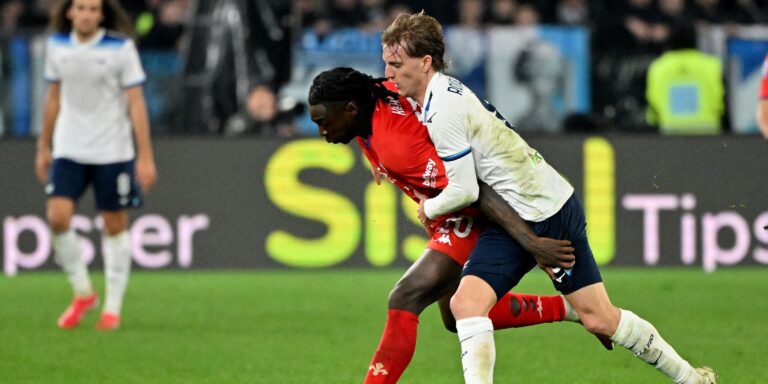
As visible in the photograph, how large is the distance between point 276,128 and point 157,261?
1839 millimetres

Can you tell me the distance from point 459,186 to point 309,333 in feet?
14.0

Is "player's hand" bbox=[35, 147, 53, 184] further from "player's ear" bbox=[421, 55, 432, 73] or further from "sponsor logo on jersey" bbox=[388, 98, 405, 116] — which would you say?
"player's ear" bbox=[421, 55, 432, 73]

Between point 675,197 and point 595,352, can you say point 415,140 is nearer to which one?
point 595,352

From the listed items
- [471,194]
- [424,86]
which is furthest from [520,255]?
[424,86]

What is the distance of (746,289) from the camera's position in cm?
1341

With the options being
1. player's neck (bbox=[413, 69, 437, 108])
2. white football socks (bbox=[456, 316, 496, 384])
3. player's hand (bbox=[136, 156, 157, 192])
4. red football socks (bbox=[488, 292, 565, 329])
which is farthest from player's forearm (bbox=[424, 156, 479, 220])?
player's hand (bbox=[136, 156, 157, 192])

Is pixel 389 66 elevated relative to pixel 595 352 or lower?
elevated

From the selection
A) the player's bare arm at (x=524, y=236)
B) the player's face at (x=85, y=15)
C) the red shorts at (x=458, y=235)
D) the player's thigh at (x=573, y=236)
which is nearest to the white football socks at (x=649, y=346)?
the player's thigh at (x=573, y=236)

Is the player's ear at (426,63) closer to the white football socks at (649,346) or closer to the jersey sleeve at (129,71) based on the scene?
the white football socks at (649,346)

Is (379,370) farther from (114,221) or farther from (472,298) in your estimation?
(114,221)

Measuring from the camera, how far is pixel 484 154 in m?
6.92

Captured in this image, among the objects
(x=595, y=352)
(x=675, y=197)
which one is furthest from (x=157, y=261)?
(x=595, y=352)

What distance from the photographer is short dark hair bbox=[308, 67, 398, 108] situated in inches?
Result: 279

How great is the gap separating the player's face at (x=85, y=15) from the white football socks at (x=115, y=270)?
1.49 metres
